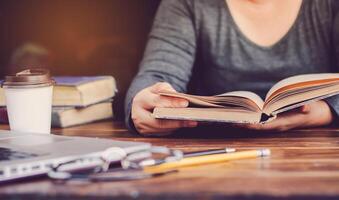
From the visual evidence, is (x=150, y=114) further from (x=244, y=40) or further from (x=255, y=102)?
(x=244, y=40)

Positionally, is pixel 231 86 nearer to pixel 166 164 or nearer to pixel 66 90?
pixel 66 90

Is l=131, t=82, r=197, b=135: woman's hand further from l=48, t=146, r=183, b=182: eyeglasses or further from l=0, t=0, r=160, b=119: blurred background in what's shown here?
l=0, t=0, r=160, b=119: blurred background

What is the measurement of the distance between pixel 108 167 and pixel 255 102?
334 millimetres

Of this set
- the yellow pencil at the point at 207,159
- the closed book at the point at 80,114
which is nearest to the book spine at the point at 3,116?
the closed book at the point at 80,114

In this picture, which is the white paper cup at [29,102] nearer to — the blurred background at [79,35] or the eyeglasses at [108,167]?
the eyeglasses at [108,167]

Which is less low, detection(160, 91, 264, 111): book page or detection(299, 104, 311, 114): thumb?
detection(160, 91, 264, 111): book page

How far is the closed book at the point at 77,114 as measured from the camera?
4.40ft

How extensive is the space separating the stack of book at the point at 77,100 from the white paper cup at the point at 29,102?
0.23 m

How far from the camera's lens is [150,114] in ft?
3.78

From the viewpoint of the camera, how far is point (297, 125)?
1212 millimetres

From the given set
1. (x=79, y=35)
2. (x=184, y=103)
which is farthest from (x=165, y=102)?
(x=79, y=35)

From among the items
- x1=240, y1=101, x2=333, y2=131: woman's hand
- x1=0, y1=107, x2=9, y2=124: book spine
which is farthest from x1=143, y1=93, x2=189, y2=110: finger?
x1=0, y1=107, x2=9, y2=124: book spine

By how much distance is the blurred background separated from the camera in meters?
1.85

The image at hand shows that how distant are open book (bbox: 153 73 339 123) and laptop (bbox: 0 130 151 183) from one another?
0.20 meters
